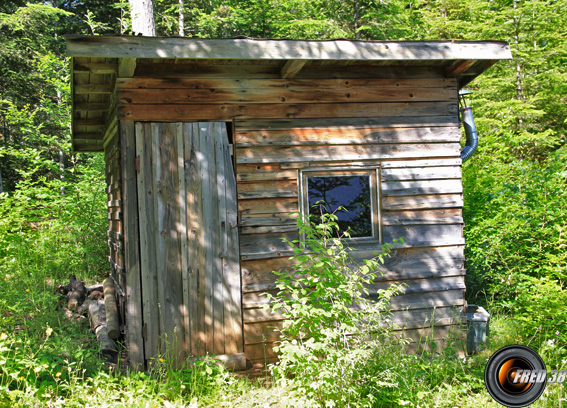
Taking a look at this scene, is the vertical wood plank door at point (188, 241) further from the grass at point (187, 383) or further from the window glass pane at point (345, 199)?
the window glass pane at point (345, 199)

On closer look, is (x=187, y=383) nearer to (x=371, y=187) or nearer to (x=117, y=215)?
(x=117, y=215)

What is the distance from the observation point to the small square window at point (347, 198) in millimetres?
5168

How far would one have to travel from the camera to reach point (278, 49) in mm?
4562

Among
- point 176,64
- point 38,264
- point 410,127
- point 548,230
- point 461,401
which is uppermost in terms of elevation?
point 176,64

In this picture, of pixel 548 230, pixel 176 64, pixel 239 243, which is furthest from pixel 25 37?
pixel 548 230

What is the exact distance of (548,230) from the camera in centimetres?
620

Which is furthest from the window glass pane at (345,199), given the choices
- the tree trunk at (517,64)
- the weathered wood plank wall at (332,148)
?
the tree trunk at (517,64)

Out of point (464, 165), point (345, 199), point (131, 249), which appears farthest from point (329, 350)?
point (464, 165)

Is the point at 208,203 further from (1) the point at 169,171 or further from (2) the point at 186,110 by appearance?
(2) the point at 186,110

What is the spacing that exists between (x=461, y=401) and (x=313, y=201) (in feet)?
8.55

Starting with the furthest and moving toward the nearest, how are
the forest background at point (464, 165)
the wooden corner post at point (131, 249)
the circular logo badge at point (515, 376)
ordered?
the forest background at point (464, 165) → the wooden corner post at point (131, 249) → the circular logo badge at point (515, 376)

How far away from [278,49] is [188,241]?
7.54 feet

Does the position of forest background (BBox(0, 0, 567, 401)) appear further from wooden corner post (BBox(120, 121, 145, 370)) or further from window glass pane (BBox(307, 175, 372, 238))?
window glass pane (BBox(307, 175, 372, 238))

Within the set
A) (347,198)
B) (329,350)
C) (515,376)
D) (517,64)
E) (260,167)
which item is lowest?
(515,376)
